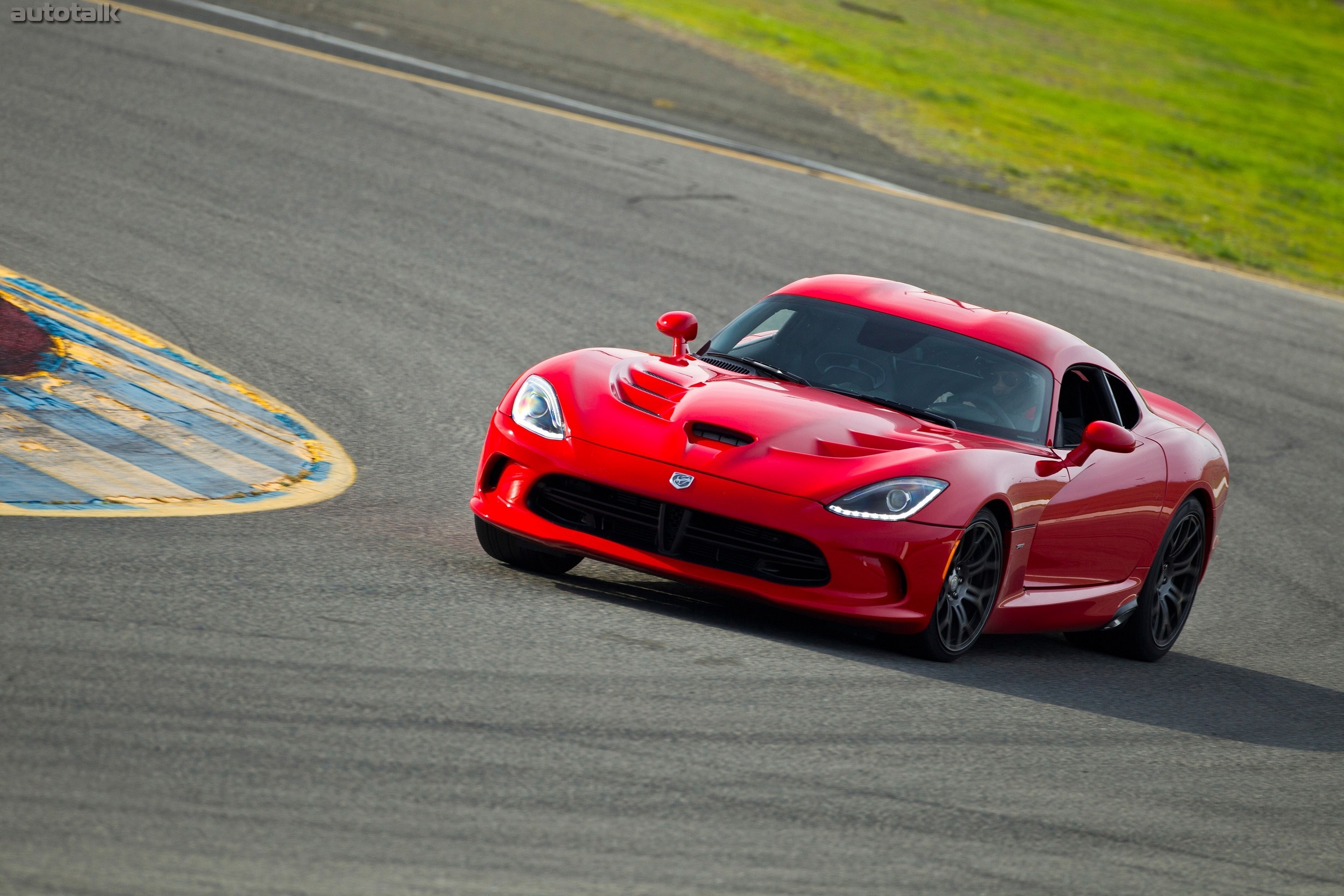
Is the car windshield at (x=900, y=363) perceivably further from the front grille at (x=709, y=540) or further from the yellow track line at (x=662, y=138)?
the yellow track line at (x=662, y=138)

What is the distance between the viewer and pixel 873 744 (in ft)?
17.3

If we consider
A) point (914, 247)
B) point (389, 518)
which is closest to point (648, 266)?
point (914, 247)

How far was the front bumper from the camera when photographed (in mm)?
6125

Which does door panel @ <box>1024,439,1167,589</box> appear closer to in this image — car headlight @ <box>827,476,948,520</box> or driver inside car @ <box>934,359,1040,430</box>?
driver inside car @ <box>934,359,1040,430</box>

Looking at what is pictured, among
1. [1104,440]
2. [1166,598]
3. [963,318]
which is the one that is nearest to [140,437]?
[963,318]

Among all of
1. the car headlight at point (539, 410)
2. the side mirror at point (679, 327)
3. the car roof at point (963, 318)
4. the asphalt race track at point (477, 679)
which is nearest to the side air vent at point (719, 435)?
the car headlight at point (539, 410)

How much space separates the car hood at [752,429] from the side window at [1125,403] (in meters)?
1.25

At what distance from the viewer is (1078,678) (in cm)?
725

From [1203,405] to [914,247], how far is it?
3.32m

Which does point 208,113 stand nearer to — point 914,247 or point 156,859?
point 914,247

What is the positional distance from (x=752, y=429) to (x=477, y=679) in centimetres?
173

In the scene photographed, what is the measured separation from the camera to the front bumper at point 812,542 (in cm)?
612

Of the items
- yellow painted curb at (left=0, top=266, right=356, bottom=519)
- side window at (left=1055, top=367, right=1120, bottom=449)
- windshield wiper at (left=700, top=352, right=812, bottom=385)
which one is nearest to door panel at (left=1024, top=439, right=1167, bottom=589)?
side window at (left=1055, top=367, right=1120, bottom=449)

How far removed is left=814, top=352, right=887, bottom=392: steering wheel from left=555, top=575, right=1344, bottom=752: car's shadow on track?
3.57 feet
